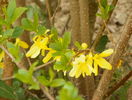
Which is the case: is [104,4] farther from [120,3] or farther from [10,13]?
[120,3]

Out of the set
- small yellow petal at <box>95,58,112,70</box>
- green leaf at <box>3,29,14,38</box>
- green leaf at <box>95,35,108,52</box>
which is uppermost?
green leaf at <box>3,29,14,38</box>

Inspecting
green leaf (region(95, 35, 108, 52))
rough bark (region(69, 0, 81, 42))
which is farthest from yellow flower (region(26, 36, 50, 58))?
green leaf (region(95, 35, 108, 52))

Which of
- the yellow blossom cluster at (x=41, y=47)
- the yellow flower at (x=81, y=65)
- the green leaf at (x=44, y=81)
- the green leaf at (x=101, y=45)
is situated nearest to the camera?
the green leaf at (x=44, y=81)

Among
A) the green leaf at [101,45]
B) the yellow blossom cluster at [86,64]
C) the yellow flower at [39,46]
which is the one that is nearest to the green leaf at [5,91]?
the yellow flower at [39,46]

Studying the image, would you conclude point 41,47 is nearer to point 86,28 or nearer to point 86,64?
point 86,64

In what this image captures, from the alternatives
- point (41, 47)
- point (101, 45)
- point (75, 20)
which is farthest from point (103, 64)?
point (101, 45)

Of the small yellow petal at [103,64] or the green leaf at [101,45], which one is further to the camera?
the green leaf at [101,45]

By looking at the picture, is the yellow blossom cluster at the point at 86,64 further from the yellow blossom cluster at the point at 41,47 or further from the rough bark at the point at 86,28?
the rough bark at the point at 86,28

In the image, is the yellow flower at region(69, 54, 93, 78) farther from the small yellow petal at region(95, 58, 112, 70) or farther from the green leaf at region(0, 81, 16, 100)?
the green leaf at region(0, 81, 16, 100)
